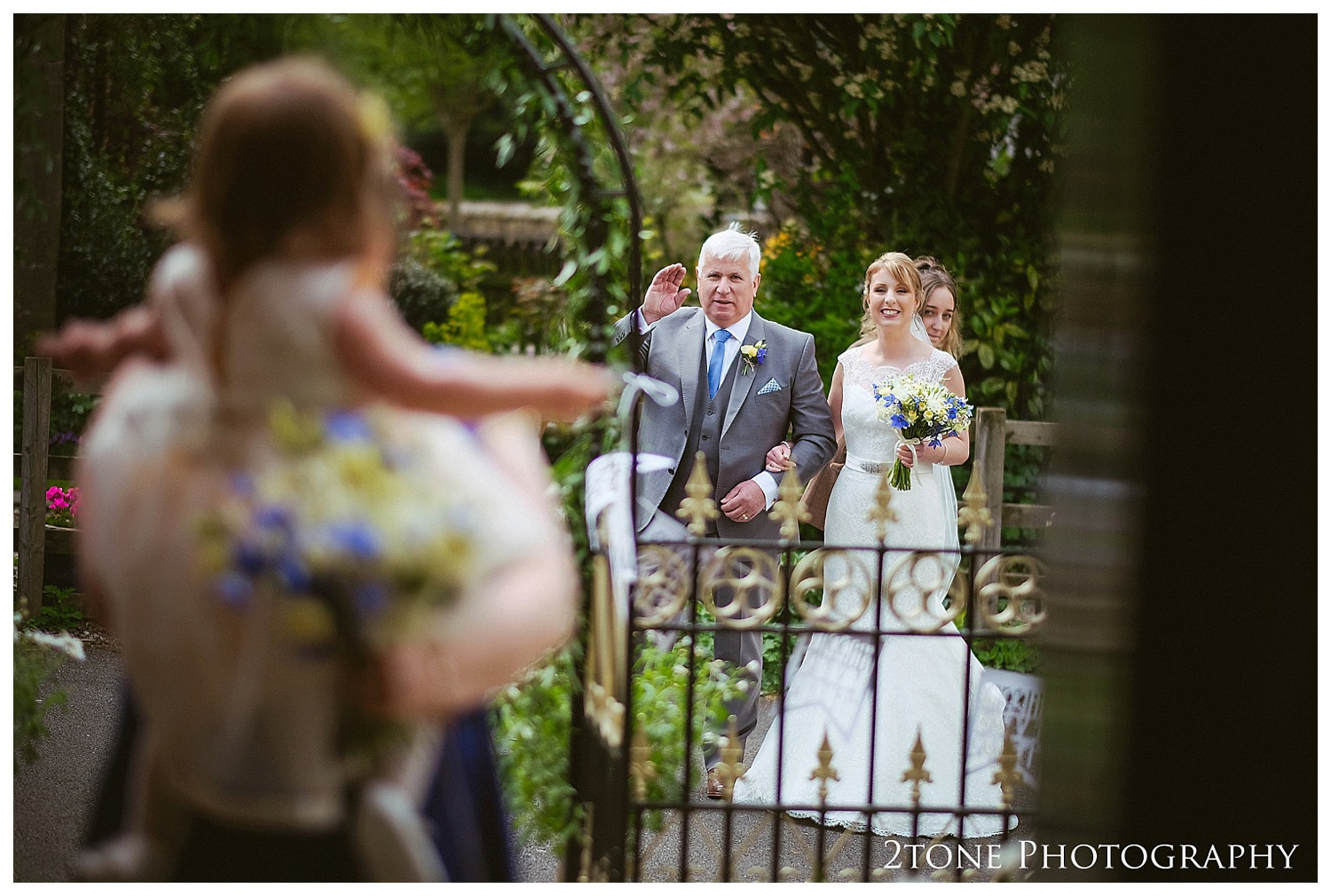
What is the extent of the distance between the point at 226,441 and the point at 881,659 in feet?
7.74

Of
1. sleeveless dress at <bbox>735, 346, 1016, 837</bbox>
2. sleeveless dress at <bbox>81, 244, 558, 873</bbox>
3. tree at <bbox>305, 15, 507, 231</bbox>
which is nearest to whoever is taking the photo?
sleeveless dress at <bbox>81, 244, 558, 873</bbox>

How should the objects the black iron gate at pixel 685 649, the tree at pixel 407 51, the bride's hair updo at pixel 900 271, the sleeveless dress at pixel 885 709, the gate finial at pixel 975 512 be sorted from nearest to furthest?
1. the tree at pixel 407 51
2. the black iron gate at pixel 685 649
3. the gate finial at pixel 975 512
4. the sleeveless dress at pixel 885 709
5. the bride's hair updo at pixel 900 271

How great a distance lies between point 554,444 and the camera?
3.17 metres

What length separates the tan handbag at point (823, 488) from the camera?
160 inches

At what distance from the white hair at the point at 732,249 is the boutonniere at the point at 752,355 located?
0.23 metres

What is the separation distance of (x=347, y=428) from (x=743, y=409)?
2.13 metres

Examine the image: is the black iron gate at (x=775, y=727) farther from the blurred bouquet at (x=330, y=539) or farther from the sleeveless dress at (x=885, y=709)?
the blurred bouquet at (x=330, y=539)

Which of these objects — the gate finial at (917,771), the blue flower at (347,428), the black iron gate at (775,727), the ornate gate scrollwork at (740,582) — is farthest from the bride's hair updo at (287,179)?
the gate finial at (917,771)

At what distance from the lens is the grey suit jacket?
383cm

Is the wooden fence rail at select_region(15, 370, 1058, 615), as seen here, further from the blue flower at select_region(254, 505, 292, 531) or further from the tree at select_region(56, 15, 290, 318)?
the blue flower at select_region(254, 505, 292, 531)

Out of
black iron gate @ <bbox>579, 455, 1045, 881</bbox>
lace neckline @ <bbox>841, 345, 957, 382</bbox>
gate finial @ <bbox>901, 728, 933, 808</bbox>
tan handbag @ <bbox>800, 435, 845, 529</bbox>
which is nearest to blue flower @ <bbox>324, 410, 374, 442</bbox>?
black iron gate @ <bbox>579, 455, 1045, 881</bbox>

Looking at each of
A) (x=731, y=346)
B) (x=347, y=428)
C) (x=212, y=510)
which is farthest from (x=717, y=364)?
(x=212, y=510)

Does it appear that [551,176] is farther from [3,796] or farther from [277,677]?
[3,796]

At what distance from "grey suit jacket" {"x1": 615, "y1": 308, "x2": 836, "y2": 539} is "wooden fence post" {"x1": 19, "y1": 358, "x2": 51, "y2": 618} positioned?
1.68m
